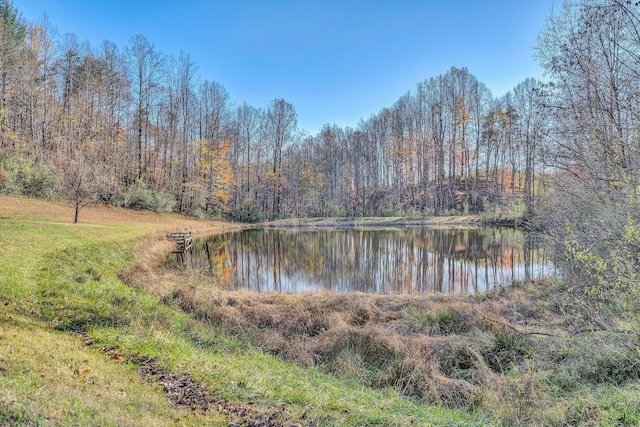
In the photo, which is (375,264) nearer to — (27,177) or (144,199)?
(144,199)

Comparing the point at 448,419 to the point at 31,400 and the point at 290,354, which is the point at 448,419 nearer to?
the point at 290,354

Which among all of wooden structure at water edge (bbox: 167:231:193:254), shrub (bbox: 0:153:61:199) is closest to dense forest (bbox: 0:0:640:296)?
shrub (bbox: 0:153:61:199)

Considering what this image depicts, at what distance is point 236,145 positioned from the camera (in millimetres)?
49531

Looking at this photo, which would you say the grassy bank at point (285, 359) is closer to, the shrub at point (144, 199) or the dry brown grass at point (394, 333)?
the dry brown grass at point (394, 333)

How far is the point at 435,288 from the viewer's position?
12.9 metres

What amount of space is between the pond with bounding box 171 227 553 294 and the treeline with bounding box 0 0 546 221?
10430mm

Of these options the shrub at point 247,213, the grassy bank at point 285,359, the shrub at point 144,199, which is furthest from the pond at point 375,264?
the shrub at point 247,213

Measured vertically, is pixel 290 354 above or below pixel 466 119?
below

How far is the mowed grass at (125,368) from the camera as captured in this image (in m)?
3.20

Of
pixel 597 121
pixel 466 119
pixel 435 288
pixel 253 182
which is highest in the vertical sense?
pixel 466 119

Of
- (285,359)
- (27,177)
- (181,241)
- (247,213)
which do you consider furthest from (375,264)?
(247,213)

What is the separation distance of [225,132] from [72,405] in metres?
48.1

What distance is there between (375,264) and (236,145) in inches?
1509

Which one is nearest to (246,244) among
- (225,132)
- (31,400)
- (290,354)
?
(290,354)
